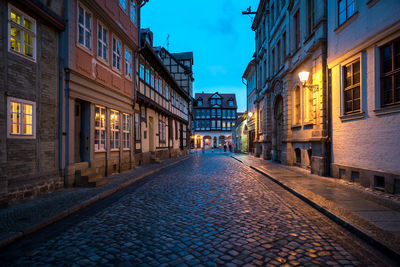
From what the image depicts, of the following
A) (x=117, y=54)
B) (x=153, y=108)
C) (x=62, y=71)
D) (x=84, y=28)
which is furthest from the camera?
(x=153, y=108)

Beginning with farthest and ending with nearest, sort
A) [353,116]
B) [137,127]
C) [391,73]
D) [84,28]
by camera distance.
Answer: [137,127] < [84,28] < [353,116] < [391,73]

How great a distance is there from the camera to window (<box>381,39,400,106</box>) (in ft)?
21.9

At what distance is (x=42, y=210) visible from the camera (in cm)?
525

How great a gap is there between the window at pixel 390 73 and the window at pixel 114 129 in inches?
408

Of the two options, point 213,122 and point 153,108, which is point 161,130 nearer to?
point 153,108

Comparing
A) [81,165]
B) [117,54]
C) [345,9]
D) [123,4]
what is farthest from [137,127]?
[345,9]

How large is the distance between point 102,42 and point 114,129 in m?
3.89

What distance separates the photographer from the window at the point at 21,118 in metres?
6.07

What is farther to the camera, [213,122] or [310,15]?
[213,122]

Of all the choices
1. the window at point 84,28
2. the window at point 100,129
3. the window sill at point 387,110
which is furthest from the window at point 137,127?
the window sill at point 387,110

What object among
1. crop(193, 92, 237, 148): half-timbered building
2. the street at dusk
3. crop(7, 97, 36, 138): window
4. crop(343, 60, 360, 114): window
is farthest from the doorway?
crop(193, 92, 237, 148): half-timbered building

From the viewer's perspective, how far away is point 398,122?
645 centimetres

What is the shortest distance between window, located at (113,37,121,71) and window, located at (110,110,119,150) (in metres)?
2.27

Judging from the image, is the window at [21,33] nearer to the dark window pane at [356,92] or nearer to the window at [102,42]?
the window at [102,42]
